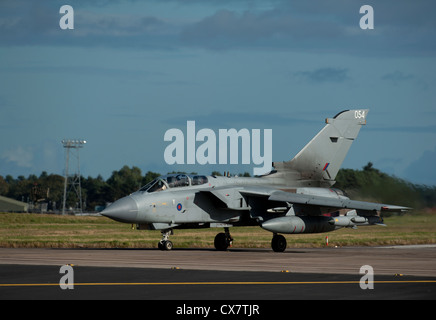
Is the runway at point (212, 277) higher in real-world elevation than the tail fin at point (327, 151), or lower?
lower

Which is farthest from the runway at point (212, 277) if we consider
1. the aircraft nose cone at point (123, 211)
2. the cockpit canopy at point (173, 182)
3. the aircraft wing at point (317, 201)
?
the aircraft wing at point (317, 201)

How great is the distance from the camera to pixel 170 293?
13.3m

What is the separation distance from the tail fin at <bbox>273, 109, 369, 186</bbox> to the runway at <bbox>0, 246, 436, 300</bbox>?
8.55 meters

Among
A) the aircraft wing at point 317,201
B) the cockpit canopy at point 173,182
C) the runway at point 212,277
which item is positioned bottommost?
the runway at point 212,277

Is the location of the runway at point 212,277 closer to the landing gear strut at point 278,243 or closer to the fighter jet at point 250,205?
the fighter jet at point 250,205

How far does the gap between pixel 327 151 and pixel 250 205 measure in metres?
5.25

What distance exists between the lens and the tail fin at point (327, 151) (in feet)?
104

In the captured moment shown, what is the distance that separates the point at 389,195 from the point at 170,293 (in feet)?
78.1

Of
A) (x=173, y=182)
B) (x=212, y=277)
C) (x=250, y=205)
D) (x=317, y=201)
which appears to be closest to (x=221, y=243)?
(x=250, y=205)

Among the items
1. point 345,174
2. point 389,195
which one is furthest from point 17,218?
point 389,195

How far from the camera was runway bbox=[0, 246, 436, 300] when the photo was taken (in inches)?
518

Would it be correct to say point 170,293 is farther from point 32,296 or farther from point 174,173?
Answer: point 174,173

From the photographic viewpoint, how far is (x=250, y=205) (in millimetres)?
28938

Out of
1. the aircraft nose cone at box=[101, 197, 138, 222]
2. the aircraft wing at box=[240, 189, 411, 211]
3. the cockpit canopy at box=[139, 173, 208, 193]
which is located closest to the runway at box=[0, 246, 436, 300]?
the aircraft nose cone at box=[101, 197, 138, 222]
